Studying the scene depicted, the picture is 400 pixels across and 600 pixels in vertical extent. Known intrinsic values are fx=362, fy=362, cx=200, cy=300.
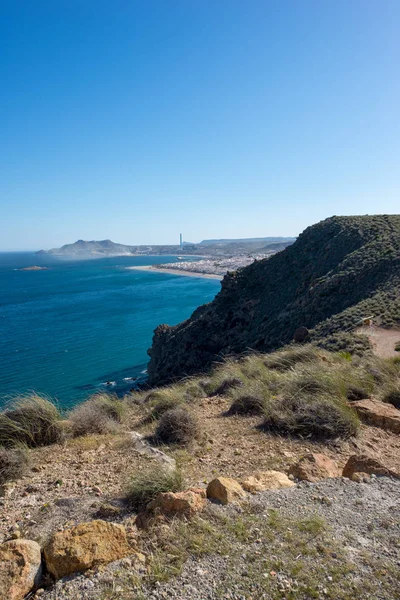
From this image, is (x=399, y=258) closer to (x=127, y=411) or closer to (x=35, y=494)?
(x=127, y=411)

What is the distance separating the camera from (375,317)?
617 inches

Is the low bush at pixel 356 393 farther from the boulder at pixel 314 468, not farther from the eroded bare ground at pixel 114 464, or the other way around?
the boulder at pixel 314 468

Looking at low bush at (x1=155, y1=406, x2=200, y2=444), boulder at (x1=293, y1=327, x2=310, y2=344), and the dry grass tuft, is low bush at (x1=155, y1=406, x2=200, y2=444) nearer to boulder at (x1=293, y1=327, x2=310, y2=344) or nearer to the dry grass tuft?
the dry grass tuft

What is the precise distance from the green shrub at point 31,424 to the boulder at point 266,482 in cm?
317

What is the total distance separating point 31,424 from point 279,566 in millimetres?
4258

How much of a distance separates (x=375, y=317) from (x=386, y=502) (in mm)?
13726

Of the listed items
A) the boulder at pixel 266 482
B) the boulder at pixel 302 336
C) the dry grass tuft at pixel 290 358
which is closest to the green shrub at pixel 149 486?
the boulder at pixel 266 482

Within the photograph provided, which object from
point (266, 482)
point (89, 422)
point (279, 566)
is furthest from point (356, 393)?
point (89, 422)

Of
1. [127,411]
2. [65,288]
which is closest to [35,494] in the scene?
[127,411]

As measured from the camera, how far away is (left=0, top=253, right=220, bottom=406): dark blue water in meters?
29.1

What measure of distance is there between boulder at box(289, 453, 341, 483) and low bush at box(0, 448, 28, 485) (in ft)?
10.1

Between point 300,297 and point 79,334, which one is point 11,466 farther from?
point 79,334

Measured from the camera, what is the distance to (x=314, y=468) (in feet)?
12.8

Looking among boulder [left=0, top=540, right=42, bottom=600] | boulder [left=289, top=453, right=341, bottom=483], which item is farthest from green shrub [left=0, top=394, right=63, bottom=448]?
boulder [left=289, top=453, right=341, bottom=483]
